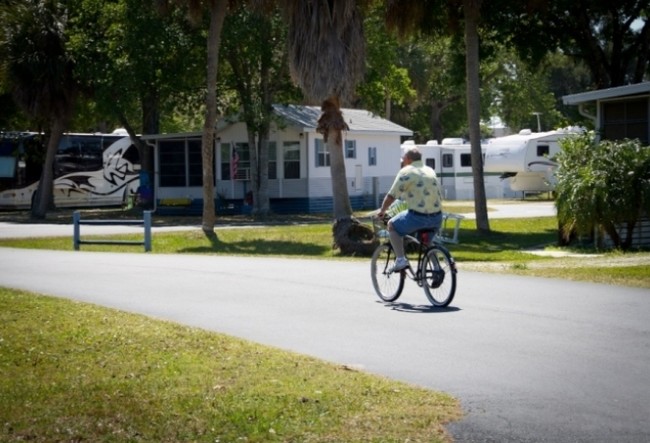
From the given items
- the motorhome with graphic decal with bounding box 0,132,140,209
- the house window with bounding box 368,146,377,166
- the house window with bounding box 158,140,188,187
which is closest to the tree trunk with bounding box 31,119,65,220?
the house window with bounding box 158,140,188,187

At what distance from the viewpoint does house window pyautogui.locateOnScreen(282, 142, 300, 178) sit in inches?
1722

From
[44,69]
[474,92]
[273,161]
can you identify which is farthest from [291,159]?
[474,92]

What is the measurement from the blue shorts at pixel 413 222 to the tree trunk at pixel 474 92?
50.1 feet

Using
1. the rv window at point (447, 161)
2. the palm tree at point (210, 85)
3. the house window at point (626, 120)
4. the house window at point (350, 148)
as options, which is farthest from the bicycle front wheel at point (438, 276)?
the rv window at point (447, 161)

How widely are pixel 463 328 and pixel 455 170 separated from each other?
4344 centimetres

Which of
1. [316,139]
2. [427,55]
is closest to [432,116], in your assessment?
[427,55]

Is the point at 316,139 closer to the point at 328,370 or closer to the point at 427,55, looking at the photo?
the point at 427,55

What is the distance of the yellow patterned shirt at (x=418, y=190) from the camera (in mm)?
12727

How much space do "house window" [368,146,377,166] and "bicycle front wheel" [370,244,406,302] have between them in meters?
34.2

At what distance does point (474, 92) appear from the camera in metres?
27.7

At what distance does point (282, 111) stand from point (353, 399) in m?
36.0

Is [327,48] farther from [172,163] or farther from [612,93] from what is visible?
[172,163]

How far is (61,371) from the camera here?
9.25 m

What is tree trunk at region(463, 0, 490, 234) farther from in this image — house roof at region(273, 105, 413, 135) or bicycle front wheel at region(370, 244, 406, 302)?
bicycle front wheel at region(370, 244, 406, 302)
